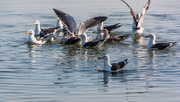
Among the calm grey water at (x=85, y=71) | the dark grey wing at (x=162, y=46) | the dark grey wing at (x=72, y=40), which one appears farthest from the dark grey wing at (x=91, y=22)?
the dark grey wing at (x=162, y=46)

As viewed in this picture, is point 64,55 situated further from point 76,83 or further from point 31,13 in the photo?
point 31,13

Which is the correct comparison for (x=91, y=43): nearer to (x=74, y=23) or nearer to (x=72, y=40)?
(x=72, y=40)

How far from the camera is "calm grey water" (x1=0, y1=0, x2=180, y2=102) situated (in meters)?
9.46

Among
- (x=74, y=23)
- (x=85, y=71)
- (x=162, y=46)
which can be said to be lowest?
(x=85, y=71)

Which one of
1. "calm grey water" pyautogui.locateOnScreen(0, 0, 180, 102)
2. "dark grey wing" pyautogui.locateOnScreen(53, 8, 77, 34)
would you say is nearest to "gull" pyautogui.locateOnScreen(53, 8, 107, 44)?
"dark grey wing" pyautogui.locateOnScreen(53, 8, 77, 34)

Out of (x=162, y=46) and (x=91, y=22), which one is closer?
(x=162, y=46)

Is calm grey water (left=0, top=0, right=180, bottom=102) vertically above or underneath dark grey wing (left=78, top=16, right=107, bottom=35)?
underneath

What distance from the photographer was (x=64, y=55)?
610 inches

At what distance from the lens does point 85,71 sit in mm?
12242

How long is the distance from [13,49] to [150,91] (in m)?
8.62

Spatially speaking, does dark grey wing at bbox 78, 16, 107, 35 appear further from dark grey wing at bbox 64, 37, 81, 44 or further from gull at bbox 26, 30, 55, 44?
gull at bbox 26, 30, 55, 44

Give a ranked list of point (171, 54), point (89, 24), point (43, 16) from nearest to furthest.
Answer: point (171, 54) < point (89, 24) < point (43, 16)

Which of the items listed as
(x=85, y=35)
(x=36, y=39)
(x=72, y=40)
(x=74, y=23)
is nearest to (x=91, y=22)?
(x=74, y=23)

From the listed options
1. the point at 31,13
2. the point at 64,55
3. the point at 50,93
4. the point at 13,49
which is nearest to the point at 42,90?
the point at 50,93
